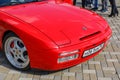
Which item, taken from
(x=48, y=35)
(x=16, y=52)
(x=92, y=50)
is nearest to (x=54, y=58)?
(x=48, y=35)

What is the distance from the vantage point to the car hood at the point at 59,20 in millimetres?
3703

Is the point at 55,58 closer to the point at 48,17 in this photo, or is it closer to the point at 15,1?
the point at 48,17

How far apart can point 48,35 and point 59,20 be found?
1.73 feet

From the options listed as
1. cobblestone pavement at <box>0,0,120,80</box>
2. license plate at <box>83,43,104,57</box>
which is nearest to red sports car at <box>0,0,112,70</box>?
license plate at <box>83,43,104,57</box>

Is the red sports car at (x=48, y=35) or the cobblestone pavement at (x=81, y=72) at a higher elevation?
the red sports car at (x=48, y=35)

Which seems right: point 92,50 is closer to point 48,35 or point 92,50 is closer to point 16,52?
point 48,35

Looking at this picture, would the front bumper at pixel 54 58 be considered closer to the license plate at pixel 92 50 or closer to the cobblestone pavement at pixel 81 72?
the license plate at pixel 92 50

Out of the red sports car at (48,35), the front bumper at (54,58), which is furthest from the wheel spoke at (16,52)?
the front bumper at (54,58)

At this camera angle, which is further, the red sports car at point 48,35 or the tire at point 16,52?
the tire at point 16,52

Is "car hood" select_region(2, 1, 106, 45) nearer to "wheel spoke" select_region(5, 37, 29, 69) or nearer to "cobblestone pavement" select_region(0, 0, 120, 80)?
"wheel spoke" select_region(5, 37, 29, 69)

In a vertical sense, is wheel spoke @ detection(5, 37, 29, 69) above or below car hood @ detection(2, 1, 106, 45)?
below

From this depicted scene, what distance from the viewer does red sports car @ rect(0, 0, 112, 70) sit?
3553 mm

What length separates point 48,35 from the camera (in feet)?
11.9

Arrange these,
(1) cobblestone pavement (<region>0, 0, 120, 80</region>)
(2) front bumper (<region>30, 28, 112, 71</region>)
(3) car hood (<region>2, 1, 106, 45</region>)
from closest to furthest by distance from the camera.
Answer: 1. (2) front bumper (<region>30, 28, 112, 71</region>)
2. (3) car hood (<region>2, 1, 106, 45</region>)
3. (1) cobblestone pavement (<region>0, 0, 120, 80</region>)
